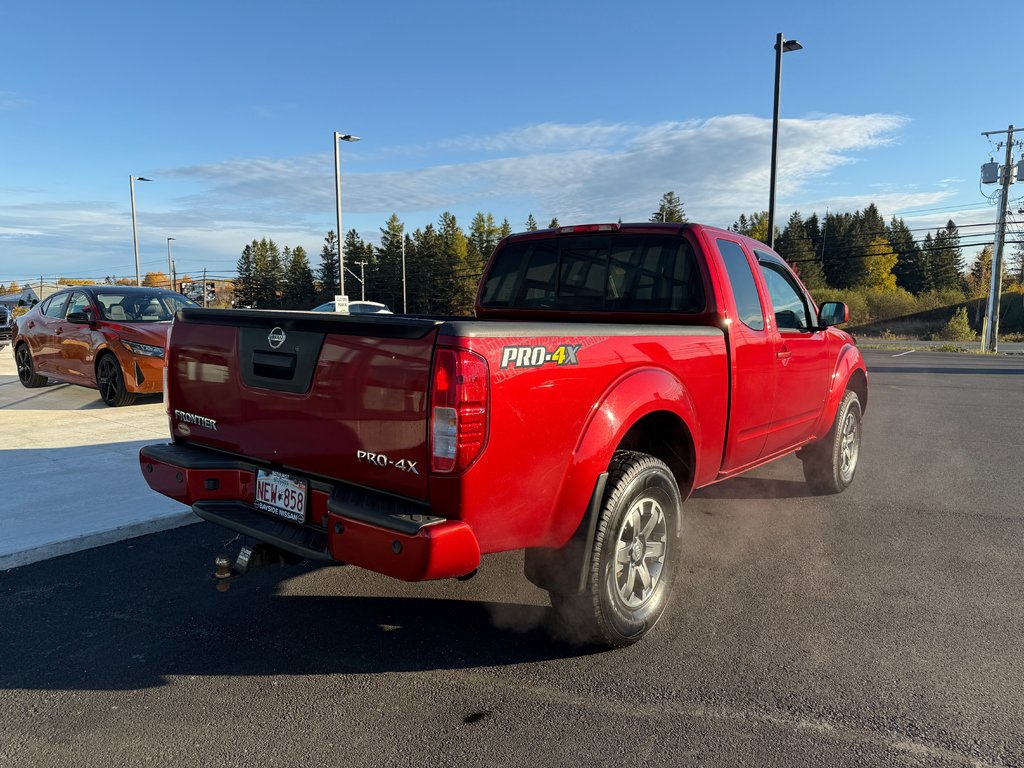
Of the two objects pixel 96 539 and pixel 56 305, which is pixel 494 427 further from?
pixel 56 305

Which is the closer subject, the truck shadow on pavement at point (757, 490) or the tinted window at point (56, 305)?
the truck shadow on pavement at point (757, 490)

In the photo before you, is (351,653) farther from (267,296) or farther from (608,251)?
(267,296)

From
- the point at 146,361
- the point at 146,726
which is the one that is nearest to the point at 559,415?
the point at 146,726

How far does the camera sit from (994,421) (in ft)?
32.8

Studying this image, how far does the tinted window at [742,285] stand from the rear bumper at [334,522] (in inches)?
99.6

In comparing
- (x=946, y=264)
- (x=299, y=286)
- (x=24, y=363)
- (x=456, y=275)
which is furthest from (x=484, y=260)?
(x=24, y=363)

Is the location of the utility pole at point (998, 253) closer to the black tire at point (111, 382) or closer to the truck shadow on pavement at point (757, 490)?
the truck shadow on pavement at point (757, 490)

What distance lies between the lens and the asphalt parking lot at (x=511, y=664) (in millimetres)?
2533

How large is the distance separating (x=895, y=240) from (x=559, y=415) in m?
111

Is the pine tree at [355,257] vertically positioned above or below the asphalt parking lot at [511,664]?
above

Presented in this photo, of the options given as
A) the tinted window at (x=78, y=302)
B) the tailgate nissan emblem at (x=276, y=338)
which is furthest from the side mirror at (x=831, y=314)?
the tinted window at (x=78, y=302)

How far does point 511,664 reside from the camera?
3.13 metres

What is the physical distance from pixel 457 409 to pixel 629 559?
4.40 feet

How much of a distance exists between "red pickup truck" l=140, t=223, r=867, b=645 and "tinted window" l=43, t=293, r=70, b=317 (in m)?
8.30
